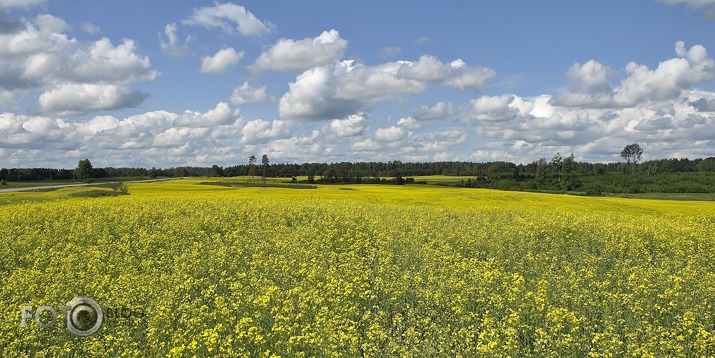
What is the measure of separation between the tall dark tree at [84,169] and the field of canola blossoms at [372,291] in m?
92.4

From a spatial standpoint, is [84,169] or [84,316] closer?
[84,316]

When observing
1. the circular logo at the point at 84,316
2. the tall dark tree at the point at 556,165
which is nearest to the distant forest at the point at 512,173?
the tall dark tree at the point at 556,165

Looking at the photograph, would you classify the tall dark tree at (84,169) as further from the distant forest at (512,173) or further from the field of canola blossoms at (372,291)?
the field of canola blossoms at (372,291)

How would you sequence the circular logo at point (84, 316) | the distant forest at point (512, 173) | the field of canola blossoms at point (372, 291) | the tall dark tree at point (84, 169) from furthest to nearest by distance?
the tall dark tree at point (84, 169) < the distant forest at point (512, 173) < the circular logo at point (84, 316) < the field of canola blossoms at point (372, 291)

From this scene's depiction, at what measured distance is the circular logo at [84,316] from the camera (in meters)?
7.05

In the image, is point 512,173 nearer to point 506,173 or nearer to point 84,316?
point 506,173

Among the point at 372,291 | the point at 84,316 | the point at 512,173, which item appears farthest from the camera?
the point at 512,173

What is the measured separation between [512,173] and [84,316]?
9404 cm

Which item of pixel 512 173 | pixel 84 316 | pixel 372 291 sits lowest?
pixel 84 316

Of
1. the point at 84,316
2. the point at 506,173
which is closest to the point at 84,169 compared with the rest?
the point at 506,173

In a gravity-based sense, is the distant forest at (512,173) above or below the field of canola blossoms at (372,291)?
above

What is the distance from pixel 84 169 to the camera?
97.2 metres

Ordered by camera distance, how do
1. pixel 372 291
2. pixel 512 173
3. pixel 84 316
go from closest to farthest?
1. pixel 84 316
2. pixel 372 291
3. pixel 512 173

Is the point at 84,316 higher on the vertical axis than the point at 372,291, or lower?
lower
